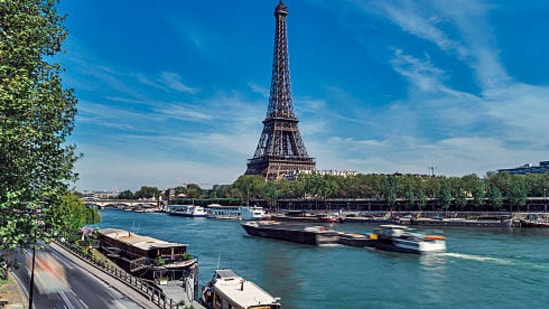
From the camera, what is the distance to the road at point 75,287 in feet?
79.6

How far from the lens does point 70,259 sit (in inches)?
1582

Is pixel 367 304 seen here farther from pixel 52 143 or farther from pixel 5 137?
pixel 5 137

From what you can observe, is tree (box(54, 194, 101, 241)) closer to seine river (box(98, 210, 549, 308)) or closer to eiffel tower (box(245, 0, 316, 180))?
seine river (box(98, 210, 549, 308))

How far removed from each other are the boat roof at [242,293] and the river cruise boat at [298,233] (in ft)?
120

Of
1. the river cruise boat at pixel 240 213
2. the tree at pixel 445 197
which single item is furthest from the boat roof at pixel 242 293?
the river cruise boat at pixel 240 213

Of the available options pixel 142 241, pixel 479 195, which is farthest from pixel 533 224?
pixel 142 241

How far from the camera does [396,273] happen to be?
42406mm

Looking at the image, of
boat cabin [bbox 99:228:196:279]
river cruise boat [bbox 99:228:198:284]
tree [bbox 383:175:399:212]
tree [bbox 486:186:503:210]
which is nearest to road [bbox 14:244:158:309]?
river cruise boat [bbox 99:228:198:284]

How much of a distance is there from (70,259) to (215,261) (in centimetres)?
1528

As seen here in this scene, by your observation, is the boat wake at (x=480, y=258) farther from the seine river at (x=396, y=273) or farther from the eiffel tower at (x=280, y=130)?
the eiffel tower at (x=280, y=130)

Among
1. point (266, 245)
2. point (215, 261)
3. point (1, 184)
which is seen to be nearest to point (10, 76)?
point (1, 184)

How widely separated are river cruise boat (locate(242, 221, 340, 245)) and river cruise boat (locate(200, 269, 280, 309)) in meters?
36.0

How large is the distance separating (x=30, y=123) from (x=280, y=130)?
170449mm

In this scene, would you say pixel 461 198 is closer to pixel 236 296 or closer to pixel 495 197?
pixel 495 197
